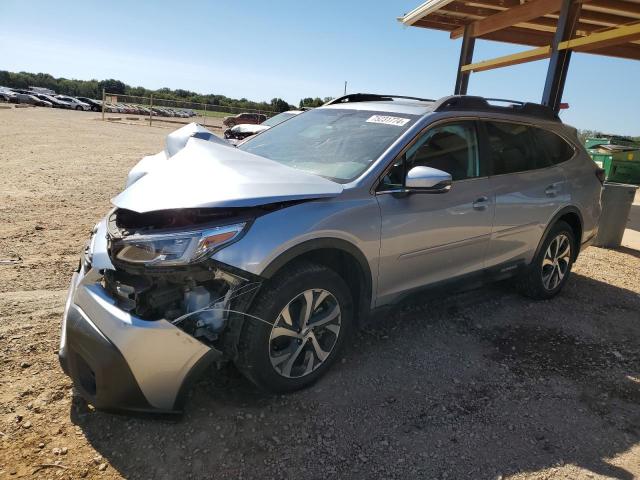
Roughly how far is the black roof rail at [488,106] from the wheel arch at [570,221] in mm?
894

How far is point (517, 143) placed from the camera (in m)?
4.27

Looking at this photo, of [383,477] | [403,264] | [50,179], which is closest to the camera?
[383,477]

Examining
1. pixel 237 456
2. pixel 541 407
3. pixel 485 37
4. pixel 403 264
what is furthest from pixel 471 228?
pixel 485 37

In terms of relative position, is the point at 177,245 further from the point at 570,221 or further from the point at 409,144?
the point at 570,221

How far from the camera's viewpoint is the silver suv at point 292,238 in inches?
93.6

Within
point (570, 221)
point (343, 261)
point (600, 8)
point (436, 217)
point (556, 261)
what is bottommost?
point (556, 261)

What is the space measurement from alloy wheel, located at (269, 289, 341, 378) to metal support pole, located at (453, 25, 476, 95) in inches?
390

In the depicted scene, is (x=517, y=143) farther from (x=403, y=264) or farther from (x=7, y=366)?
(x=7, y=366)

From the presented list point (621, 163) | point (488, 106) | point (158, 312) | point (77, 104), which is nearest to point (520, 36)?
point (621, 163)

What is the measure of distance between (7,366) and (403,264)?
2540mm

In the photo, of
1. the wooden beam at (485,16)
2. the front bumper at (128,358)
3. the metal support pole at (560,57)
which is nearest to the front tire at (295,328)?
the front bumper at (128,358)

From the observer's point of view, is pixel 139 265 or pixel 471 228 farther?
pixel 471 228

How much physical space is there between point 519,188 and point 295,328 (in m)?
2.47

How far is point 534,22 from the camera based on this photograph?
10.3 metres
